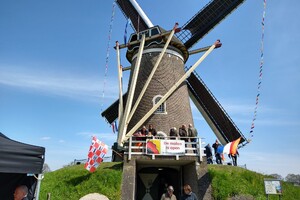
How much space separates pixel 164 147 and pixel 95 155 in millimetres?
3727

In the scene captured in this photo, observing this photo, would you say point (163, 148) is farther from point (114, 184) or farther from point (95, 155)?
point (95, 155)

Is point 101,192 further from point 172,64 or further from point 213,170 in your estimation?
point 172,64

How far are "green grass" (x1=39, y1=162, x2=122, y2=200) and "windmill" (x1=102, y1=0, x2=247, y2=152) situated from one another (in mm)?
3348

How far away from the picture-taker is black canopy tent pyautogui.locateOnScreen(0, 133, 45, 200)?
219 inches

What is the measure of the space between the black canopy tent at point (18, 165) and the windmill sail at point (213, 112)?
16.8 m

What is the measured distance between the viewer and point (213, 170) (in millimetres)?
13430

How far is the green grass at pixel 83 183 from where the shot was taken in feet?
40.2

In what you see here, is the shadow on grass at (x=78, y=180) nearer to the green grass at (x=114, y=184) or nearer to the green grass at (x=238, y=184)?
the green grass at (x=114, y=184)

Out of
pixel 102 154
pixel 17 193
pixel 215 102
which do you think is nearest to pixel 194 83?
pixel 215 102

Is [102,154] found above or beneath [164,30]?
beneath

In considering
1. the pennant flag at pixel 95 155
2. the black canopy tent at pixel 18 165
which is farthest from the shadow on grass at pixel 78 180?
the black canopy tent at pixel 18 165

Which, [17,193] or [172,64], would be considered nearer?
[17,193]

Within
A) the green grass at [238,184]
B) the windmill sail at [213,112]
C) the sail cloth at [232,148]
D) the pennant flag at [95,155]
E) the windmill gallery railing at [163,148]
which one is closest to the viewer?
the green grass at [238,184]

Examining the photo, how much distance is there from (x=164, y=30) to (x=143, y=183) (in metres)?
12.0
